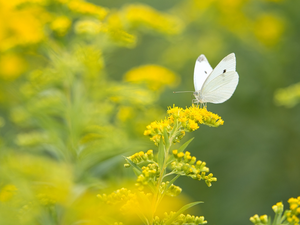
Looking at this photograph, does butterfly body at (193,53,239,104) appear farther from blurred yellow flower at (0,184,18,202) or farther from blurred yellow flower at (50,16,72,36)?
blurred yellow flower at (0,184,18,202)

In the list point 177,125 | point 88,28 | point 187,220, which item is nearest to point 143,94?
point 88,28

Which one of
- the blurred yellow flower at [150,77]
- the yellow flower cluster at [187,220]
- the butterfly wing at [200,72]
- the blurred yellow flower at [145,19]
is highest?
the blurred yellow flower at [145,19]

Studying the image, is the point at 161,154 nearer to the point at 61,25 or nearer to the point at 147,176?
the point at 147,176

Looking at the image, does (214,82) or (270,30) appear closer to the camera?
(214,82)

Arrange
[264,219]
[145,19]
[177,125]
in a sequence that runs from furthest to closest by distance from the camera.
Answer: [145,19]
[177,125]
[264,219]

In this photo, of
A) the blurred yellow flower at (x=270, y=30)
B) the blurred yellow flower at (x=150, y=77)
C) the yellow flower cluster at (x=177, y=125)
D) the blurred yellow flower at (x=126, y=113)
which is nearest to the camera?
the yellow flower cluster at (x=177, y=125)

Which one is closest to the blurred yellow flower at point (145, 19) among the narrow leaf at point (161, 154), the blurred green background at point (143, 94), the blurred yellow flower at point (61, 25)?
A: the blurred green background at point (143, 94)

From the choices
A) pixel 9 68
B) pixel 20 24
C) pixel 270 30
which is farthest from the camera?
pixel 270 30

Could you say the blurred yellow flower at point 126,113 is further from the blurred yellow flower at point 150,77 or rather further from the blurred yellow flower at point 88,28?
the blurred yellow flower at point 88,28
